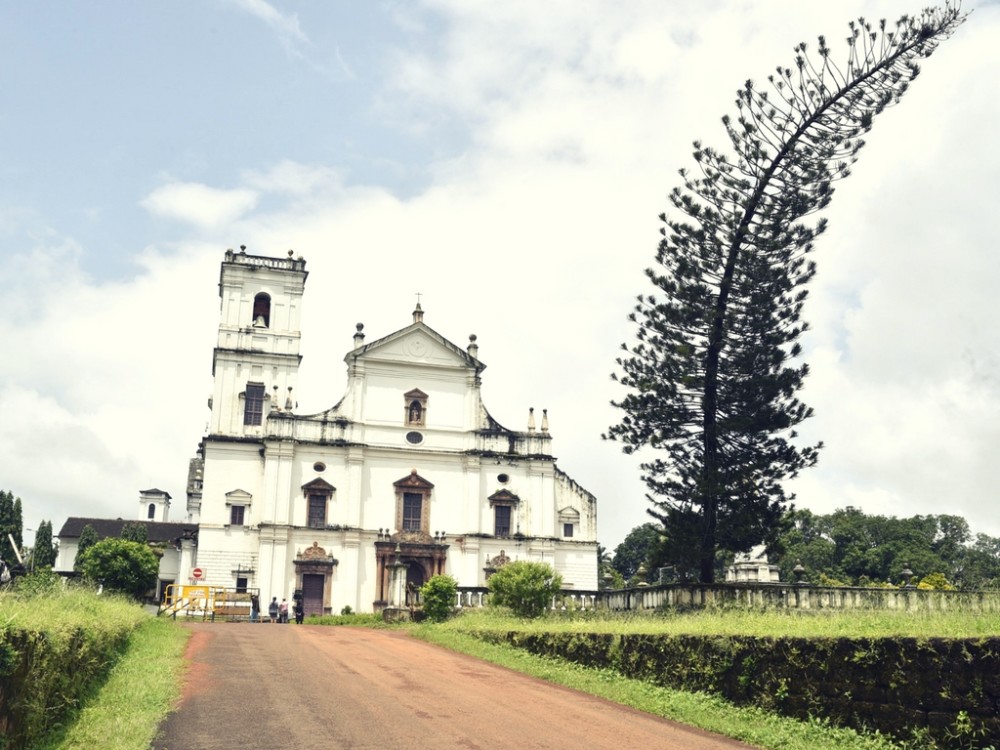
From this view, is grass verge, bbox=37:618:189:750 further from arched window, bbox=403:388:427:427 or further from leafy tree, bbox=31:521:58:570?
leafy tree, bbox=31:521:58:570

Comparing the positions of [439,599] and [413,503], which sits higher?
[413,503]

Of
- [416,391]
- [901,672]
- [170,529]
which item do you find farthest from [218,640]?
[170,529]

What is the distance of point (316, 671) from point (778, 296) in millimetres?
13557

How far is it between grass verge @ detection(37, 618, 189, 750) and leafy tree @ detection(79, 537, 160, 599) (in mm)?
33760

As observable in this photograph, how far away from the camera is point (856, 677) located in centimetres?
977

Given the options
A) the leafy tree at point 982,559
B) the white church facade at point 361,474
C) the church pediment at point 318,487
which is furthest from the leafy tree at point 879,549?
the church pediment at point 318,487

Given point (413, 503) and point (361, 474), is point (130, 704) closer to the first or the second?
point (361, 474)

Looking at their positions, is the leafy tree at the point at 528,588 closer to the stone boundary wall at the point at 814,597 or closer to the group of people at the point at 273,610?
the stone boundary wall at the point at 814,597

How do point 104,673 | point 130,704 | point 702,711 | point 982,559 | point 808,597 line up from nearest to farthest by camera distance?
point 130,704
point 702,711
point 104,673
point 808,597
point 982,559

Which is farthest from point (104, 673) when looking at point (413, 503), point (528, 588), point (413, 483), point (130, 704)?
point (413, 503)

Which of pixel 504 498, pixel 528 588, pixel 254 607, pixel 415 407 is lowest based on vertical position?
pixel 254 607

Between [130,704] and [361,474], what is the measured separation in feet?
98.1

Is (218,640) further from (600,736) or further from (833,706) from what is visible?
(833,706)

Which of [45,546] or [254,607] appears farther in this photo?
[45,546]
